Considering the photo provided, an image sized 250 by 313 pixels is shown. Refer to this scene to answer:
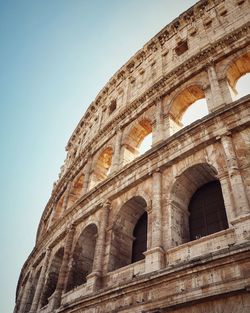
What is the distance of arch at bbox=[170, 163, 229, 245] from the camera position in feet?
27.8

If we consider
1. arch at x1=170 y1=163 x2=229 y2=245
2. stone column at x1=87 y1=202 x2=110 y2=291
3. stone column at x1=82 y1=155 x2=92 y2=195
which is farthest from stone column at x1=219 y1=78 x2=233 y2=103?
stone column at x1=82 y1=155 x2=92 y2=195

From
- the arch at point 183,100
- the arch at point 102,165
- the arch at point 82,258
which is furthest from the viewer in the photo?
the arch at point 102,165

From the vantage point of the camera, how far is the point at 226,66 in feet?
35.3

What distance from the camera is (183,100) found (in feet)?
39.3

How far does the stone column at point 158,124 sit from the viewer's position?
11.0 meters

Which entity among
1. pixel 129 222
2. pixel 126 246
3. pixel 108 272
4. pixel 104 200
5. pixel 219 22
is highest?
pixel 219 22

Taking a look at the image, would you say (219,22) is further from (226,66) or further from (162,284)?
(162,284)

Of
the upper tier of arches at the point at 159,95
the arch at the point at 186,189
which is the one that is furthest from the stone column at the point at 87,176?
the arch at the point at 186,189

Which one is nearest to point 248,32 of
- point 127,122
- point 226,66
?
point 226,66

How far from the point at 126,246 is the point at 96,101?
1070 centimetres

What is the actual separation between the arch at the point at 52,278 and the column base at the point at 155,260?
227 inches

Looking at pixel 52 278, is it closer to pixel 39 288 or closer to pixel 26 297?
pixel 39 288

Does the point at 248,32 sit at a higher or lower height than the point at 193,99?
higher

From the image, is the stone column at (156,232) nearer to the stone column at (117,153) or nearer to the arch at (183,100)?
the stone column at (117,153)
